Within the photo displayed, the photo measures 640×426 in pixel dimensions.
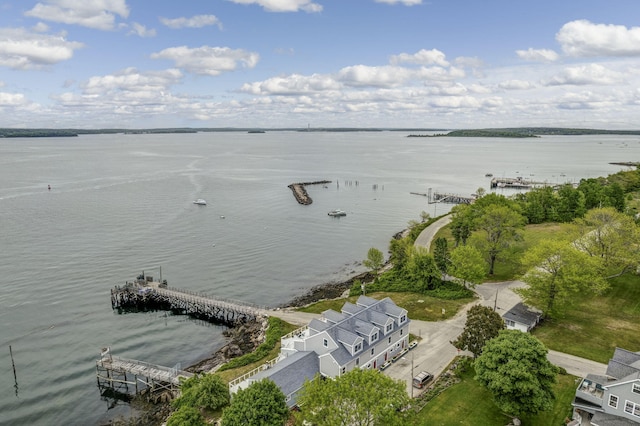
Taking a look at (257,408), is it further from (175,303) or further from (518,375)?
(175,303)

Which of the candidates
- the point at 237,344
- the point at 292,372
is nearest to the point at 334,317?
the point at 292,372

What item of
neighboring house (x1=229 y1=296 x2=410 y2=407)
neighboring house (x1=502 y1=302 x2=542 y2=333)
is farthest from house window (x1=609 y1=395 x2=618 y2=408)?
neighboring house (x1=229 y1=296 x2=410 y2=407)

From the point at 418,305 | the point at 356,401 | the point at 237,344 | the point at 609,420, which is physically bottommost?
the point at 237,344

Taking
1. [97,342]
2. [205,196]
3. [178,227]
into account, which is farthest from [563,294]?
[205,196]

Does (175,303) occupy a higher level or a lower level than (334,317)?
lower

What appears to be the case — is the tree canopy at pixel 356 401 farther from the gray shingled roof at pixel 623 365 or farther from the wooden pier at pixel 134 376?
the wooden pier at pixel 134 376

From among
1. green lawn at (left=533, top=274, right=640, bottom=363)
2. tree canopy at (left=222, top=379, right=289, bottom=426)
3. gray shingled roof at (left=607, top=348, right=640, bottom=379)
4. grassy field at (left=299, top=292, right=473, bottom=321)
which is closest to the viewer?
tree canopy at (left=222, top=379, right=289, bottom=426)

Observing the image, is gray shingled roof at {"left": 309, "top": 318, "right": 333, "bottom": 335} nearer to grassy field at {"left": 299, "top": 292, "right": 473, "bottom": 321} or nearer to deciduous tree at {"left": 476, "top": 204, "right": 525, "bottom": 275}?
grassy field at {"left": 299, "top": 292, "right": 473, "bottom": 321}
